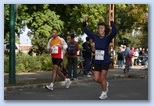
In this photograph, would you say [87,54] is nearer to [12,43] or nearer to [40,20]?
[12,43]

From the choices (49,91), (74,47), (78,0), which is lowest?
(49,91)

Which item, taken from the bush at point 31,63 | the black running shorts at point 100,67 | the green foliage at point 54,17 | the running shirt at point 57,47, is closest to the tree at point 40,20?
the green foliage at point 54,17

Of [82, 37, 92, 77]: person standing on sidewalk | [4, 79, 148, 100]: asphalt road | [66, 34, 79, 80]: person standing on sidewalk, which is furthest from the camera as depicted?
[82, 37, 92, 77]: person standing on sidewalk

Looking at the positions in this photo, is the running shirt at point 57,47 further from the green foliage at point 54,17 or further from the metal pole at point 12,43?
the green foliage at point 54,17

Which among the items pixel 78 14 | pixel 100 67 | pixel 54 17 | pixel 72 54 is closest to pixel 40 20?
pixel 54 17

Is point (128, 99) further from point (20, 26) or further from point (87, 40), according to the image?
point (20, 26)

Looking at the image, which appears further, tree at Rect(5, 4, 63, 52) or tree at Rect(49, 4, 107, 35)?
tree at Rect(49, 4, 107, 35)

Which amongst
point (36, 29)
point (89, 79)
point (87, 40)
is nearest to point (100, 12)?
point (36, 29)

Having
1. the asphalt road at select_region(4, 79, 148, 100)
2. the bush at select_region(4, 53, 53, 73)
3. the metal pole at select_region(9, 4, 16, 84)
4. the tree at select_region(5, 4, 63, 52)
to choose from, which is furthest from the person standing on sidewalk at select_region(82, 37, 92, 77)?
the tree at select_region(5, 4, 63, 52)

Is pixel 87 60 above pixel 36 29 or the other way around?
the other way around

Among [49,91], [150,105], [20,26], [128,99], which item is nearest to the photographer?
[150,105]

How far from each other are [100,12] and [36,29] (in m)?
5.62

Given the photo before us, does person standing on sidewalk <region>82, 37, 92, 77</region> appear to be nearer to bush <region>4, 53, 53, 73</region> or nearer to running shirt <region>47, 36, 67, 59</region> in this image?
running shirt <region>47, 36, 67, 59</region>

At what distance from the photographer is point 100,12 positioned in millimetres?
30094
